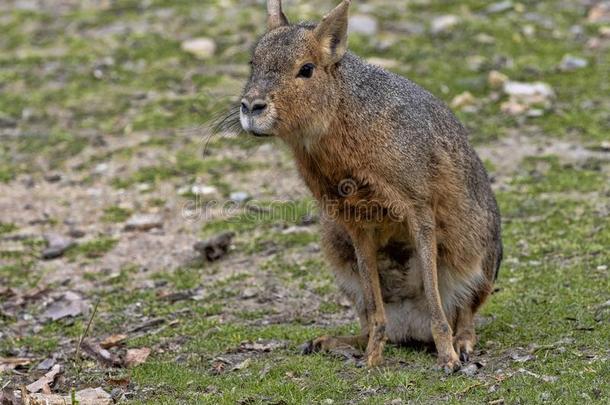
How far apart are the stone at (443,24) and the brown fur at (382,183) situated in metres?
7.04

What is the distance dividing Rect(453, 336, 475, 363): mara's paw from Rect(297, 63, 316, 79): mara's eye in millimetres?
1784

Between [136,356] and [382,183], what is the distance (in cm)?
187

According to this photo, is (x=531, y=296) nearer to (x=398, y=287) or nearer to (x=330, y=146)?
(x=398, y=287)

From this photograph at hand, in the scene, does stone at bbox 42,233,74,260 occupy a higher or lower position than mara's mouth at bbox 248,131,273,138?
lower

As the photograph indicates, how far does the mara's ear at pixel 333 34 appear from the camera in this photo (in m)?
5.82

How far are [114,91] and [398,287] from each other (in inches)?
278

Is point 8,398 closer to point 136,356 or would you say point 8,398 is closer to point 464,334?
point 136,356

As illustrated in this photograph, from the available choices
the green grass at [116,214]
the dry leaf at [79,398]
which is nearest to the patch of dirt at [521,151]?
the green grass at [116,214]

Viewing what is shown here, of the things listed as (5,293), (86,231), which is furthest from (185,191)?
(5,293)

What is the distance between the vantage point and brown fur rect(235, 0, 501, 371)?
18.8 feet

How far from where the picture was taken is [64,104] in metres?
12.4

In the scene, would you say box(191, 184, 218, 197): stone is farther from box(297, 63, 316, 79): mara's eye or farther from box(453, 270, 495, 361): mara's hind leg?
box(297, 63, 316, 79): mara's eye

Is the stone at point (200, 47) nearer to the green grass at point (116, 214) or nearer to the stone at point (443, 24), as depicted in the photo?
the stone at point (443, 24)

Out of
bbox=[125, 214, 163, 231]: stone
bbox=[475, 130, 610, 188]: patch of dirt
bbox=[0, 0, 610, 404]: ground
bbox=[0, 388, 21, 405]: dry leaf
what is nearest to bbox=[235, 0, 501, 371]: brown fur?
bbox=[0, 0, 610, 404]: ground
